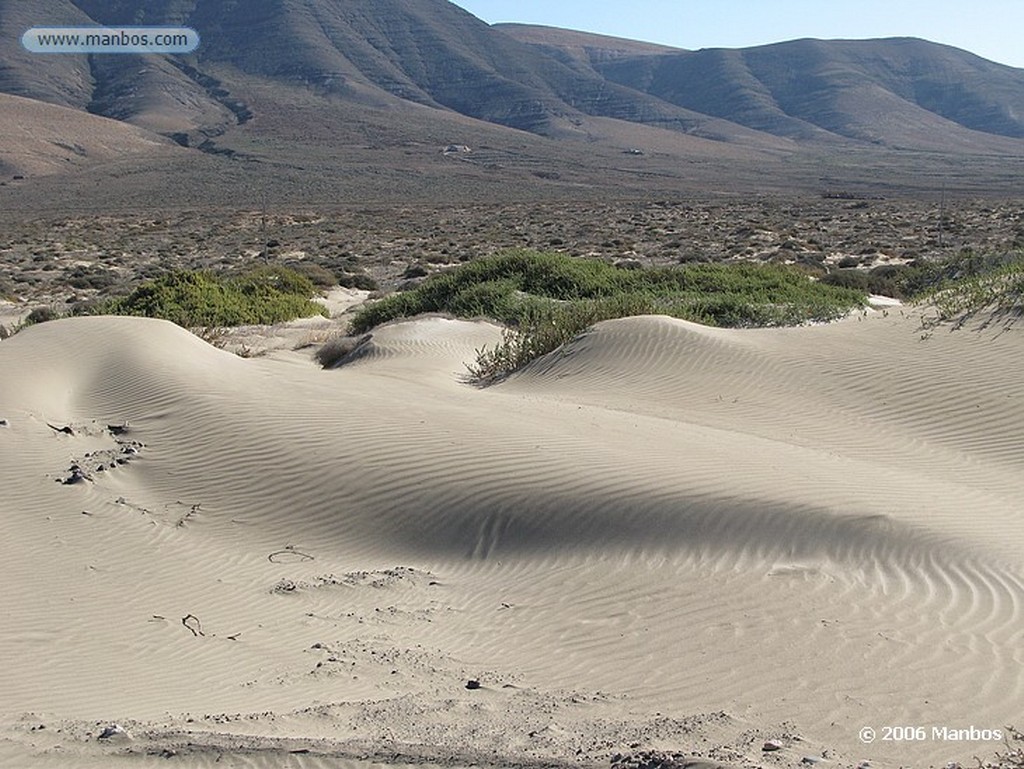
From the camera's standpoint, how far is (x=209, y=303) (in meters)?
22.7

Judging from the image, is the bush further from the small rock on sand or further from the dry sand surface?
the small rock on sand

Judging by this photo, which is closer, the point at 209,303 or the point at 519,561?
the point at 519,561

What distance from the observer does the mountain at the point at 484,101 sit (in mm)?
106438

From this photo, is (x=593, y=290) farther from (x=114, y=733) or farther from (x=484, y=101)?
(x=484, y=101)

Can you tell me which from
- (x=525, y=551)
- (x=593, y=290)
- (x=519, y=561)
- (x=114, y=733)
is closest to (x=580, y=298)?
(x=593, y=290)

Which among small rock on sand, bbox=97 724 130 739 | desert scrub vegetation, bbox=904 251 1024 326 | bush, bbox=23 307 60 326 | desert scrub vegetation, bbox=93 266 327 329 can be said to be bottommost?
bush, bbox=23 307 60 326

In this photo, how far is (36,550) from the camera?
29.6 ft

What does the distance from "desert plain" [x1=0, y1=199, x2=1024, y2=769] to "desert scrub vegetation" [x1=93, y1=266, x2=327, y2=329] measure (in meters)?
5.40

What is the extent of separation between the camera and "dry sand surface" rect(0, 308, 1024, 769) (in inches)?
216

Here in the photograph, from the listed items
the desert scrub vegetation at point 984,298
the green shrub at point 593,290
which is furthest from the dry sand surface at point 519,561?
the green shrub at point 593,290

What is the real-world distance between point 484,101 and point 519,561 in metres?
150

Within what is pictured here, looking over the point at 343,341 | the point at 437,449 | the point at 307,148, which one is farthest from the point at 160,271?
the point at 307,148

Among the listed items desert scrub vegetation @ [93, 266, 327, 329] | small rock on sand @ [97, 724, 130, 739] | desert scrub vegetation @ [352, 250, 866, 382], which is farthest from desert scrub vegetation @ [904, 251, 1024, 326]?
desert scrub vegetation @ [93, 266, 327, 329]

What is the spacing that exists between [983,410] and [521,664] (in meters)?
7.50
